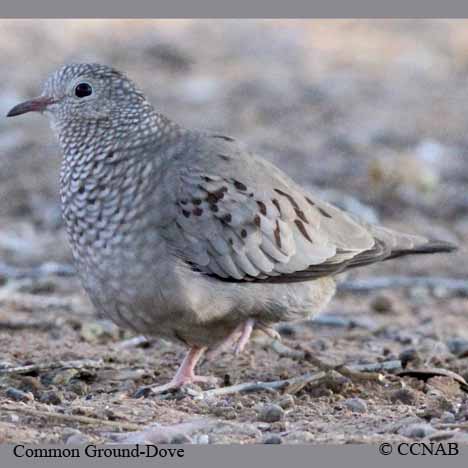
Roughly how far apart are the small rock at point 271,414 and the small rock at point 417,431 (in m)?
0.57

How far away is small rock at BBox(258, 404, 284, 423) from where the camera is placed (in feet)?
19.1

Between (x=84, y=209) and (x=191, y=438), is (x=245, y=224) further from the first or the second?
(x=191, y=438)

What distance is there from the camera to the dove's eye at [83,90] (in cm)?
671

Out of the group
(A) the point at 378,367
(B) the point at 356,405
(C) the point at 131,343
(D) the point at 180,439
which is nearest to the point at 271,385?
(B) the point at 356,405

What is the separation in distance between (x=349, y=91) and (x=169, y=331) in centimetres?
741

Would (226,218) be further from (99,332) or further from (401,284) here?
(401,284)

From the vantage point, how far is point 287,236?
21.9 ft

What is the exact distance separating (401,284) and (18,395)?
368 centimetres

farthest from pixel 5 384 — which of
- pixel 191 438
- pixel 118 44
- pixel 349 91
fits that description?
pixel 118 44

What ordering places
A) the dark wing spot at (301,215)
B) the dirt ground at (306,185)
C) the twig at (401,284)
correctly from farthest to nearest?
the twig at (401,284) → the dark wing spot at (301,215) → the dirt ground at (306,185)

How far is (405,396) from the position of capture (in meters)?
6.29

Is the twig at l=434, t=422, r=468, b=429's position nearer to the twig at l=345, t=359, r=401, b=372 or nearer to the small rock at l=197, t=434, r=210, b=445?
the small rock at l=197, t=434, r=210, b=445

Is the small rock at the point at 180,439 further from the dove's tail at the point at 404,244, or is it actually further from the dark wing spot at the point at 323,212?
the dove's tail at the point at 404,244

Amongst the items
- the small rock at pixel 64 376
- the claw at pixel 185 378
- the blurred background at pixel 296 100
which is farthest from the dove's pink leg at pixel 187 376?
the blurred background at pixel 296 100
